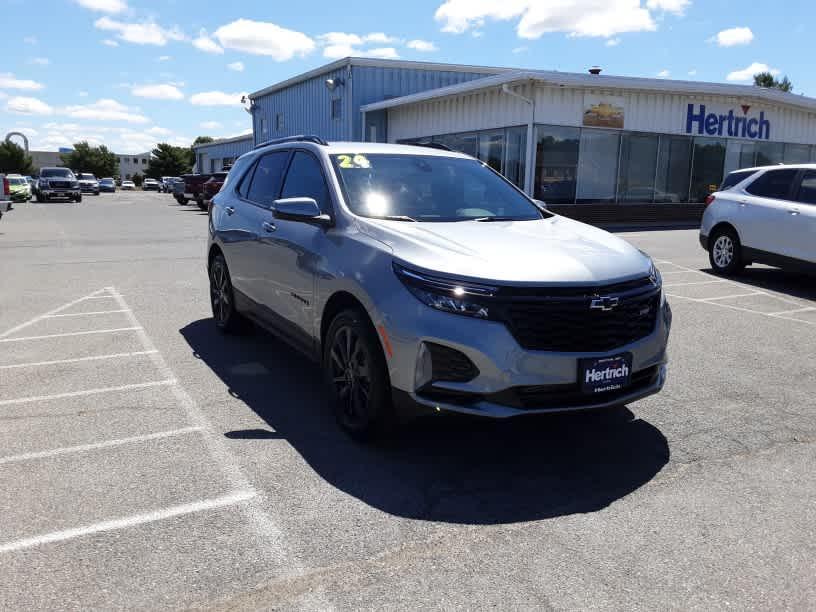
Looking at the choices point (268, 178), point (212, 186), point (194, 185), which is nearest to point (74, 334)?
point (268, 178)

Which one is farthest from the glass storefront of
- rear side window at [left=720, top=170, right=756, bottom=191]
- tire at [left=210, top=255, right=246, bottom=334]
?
tire at [left=210, top=255, right=246, bottom=334]

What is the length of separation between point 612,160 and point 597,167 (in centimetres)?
67

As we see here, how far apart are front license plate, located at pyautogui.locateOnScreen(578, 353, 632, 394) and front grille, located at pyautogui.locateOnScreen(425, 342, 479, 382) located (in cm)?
58

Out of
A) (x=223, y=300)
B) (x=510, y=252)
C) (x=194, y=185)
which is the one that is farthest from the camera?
(x=194, y=185)

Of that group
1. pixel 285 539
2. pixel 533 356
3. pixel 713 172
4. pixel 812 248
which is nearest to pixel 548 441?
pixel 533 356

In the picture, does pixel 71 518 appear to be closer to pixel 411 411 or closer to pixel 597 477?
pixel 411 411

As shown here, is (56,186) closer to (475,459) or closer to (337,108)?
(337,108)

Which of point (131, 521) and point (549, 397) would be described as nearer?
point (131, 521)

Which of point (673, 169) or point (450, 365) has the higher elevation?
point (673, 169)

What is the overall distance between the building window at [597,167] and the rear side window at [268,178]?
1683 centimetres

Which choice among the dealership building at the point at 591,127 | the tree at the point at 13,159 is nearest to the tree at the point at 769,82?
the dealership building at the point at 591,127

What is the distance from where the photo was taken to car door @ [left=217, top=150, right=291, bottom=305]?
5.61m

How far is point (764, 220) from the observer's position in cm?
1028

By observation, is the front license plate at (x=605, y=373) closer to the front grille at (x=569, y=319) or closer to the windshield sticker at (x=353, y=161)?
the front grille at (x=569, y=319)
